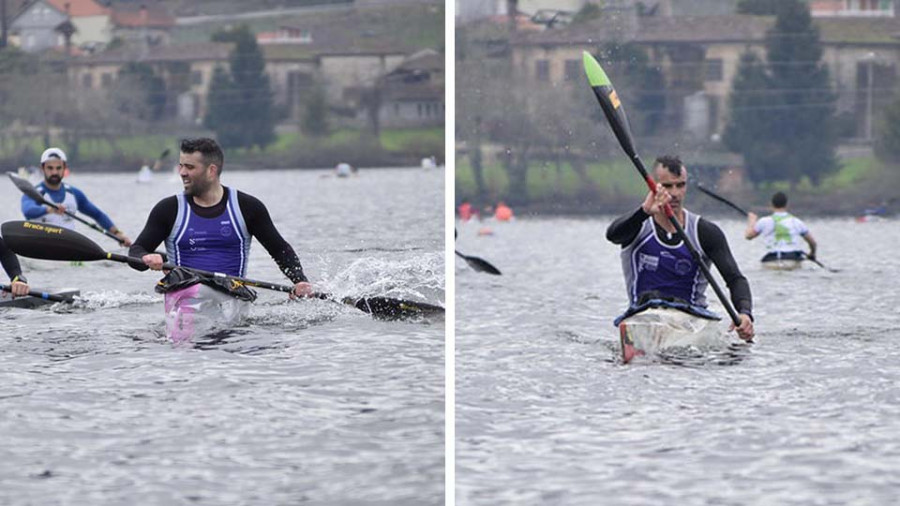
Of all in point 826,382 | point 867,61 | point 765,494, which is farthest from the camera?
point 867,61

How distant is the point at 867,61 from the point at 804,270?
3520cm

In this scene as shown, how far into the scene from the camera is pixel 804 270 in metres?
19.3

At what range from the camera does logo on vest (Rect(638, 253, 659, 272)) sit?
Answer: 398 inches

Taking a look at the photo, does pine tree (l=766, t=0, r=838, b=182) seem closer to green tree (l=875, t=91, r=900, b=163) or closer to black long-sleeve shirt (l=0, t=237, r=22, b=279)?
green tree (l=875, t=91, r=900, b=163)

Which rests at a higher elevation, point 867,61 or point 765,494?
point 867,61

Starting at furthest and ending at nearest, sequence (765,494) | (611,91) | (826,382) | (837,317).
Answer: (837,317)
(611,91)
(826,382)
(765,494)

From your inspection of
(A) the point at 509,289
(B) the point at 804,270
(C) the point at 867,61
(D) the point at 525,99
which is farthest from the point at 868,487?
(C) the point at 867,61

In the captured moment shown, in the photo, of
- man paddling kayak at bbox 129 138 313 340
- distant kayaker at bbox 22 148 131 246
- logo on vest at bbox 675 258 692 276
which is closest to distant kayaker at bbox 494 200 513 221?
distant kayaker at bbox 22 148 131 246

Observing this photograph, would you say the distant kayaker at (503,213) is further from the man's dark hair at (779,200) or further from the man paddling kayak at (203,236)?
the man paddling kayak at (203,236)

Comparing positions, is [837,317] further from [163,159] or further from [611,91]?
[163,159]

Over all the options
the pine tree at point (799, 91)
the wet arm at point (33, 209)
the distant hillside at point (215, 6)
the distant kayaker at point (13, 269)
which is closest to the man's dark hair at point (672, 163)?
the distant kayaker at point (13, 269)

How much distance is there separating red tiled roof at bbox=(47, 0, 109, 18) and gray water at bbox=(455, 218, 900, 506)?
39277mm

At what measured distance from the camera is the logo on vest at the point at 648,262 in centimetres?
1010

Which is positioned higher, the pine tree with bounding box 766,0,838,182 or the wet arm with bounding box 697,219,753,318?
the pine tree with bounding box 766,0,838,182
